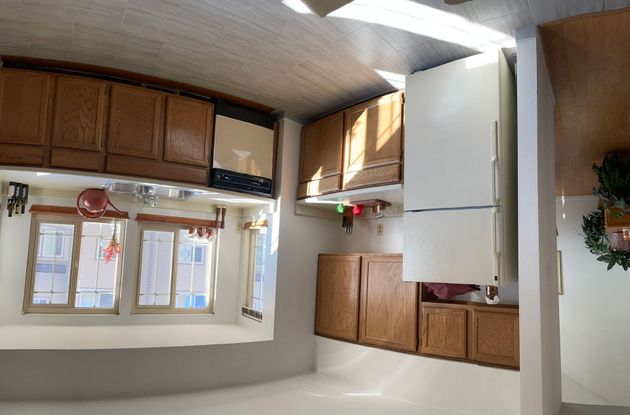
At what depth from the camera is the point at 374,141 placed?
331cm

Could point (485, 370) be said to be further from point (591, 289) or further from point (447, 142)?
point (591, 289)

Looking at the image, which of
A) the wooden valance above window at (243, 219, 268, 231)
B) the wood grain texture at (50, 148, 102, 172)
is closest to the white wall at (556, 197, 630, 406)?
the wooden valance above window at (243, 219, 268, 231)

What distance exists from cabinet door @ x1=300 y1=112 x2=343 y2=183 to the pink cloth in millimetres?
1225

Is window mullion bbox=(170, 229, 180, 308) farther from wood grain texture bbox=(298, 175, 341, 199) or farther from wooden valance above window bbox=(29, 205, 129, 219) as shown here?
wood grain texture bbox=(298, 175, 341, 199)

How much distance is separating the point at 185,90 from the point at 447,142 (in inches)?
85.7

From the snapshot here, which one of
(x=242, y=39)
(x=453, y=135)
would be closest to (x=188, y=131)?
(x=242, y=39)

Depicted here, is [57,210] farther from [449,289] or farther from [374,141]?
[449,289]

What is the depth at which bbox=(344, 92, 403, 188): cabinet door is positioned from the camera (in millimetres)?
3162

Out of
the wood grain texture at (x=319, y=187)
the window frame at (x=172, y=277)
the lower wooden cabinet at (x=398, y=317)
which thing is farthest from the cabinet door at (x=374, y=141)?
the window frame at (x=172, y=277)

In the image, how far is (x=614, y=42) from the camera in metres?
2.17

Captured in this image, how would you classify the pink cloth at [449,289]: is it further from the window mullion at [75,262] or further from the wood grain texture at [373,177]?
the window mullion at [75,262]

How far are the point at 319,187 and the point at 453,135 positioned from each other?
1432 mm

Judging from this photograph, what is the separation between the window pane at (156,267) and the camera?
416cm

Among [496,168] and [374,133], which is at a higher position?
[374,133]
